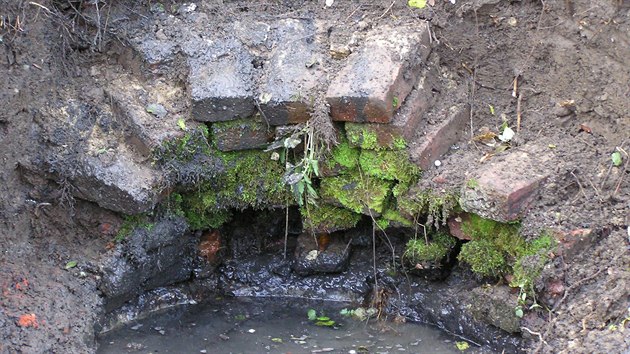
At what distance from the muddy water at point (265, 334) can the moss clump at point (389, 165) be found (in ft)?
2.70

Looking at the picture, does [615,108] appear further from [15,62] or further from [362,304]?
[15,62]

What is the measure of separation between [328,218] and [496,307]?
105 centimetres

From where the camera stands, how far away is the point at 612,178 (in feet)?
13.3

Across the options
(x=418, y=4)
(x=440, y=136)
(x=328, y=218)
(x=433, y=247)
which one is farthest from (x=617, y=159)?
(x=328, y=218)

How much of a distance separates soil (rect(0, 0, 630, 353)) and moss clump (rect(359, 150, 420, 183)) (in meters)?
0.14

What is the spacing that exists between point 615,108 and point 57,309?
2960 mm

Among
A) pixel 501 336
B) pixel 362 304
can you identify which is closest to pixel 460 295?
pixel 501 336

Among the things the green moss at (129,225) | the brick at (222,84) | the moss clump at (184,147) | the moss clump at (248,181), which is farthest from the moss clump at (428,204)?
the green moss at (129,225)

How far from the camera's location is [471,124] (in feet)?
14.3

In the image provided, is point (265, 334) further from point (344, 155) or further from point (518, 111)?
point (518, 111)

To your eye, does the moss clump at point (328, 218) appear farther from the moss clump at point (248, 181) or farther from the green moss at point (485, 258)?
the green moss at point (485, 258)

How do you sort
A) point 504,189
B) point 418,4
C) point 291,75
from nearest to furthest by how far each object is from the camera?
point 504,189 < point 291,75 < point 418,4

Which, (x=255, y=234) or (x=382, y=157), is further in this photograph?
(x=255, y=234)

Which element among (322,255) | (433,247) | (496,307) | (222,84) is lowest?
(496,307)
